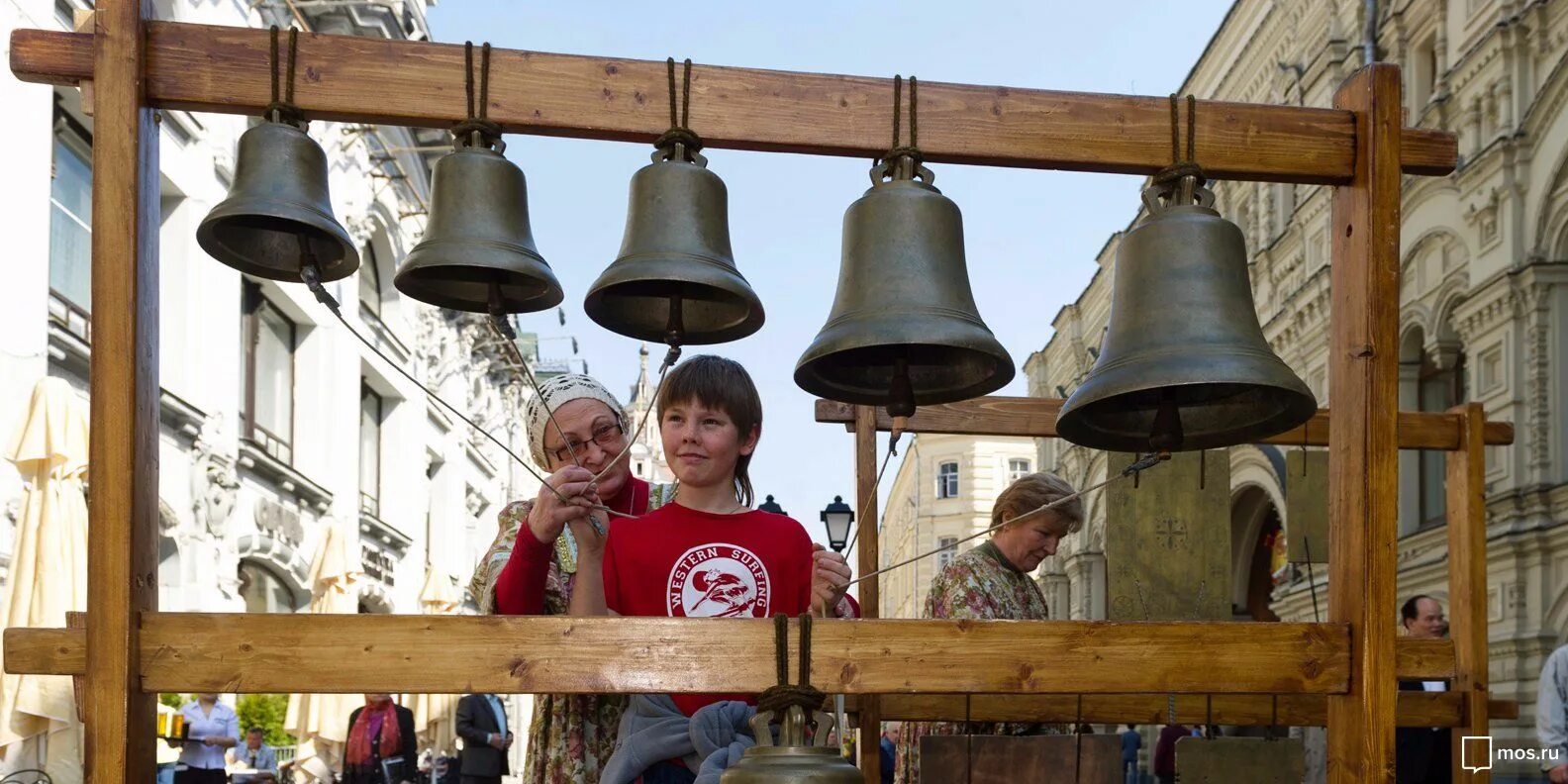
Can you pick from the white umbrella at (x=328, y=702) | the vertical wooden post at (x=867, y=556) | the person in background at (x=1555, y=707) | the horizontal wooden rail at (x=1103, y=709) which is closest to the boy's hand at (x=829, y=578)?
the vertical wooden post at (x=867, y=556)

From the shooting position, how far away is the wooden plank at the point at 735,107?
316 centimetres

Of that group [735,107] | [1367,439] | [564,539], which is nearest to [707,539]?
[564,539]

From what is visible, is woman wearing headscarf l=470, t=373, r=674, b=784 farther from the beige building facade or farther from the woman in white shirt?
the beige building facade

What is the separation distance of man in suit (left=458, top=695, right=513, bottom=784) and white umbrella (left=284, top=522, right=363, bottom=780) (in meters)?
3.27

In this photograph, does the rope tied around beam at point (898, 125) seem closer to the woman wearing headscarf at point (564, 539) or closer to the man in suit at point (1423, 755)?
the woman wearing headscarf at point (564, 539)

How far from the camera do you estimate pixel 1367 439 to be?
3354 mm

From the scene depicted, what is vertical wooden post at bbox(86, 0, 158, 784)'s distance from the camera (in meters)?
2.93

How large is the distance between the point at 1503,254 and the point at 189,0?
47.2 feet

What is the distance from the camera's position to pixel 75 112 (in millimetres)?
13484

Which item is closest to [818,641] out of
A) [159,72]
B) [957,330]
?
[957,330]

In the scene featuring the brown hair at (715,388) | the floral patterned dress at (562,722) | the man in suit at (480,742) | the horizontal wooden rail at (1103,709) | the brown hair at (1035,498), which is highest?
the brown hair at (715,388)

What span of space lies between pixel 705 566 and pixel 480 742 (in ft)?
26.5

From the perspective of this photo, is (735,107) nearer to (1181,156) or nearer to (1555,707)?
(1181,156)

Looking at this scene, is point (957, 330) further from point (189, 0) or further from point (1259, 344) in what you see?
point (189, 0)
